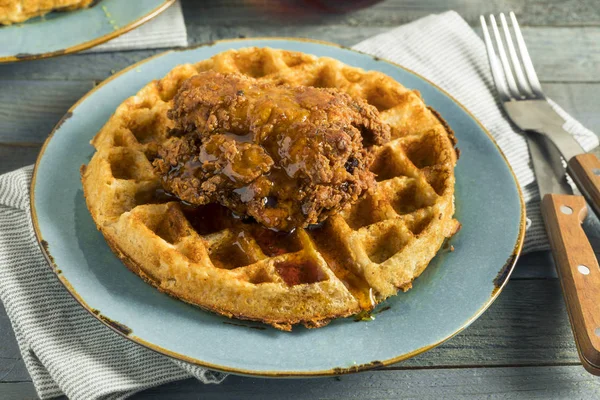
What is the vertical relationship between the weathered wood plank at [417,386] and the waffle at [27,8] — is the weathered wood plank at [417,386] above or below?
below

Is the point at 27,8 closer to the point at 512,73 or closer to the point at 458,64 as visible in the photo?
the point at 458,64

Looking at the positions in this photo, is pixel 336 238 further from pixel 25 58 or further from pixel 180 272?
pixel 25 58

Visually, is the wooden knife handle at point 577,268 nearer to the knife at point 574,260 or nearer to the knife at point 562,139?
the knife at point 574,260

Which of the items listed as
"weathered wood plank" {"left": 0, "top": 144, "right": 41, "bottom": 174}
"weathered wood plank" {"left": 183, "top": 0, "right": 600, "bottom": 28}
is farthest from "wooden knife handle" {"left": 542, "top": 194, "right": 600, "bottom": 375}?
"weathered wood plank" {"left": 0, "top": 144, "right": 41, "bottom": 174}

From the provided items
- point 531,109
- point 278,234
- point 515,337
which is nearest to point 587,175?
point 531,109

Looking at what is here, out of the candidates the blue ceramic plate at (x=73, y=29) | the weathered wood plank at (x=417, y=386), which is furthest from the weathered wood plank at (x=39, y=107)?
the weathered wood plank at (x=417, y=386)

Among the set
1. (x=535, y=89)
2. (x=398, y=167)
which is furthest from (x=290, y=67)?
(x=535, y=89)

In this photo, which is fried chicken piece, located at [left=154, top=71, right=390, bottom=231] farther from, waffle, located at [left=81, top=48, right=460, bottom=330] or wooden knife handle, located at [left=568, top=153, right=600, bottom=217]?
wooden knife handle, located at [left=568, top=153, right=600, bottom=217]
